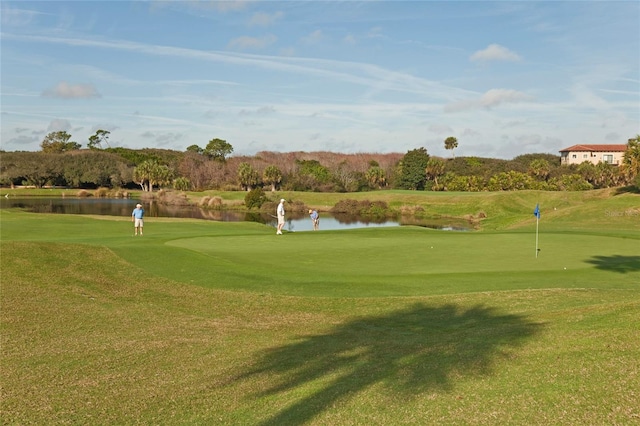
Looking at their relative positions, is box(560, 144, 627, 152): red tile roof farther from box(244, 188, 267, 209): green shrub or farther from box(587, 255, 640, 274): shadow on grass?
box(587, 255, 640, 274): shadow on grass

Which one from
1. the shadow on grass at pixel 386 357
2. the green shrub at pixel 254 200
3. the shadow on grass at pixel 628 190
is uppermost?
the shadow on grass at pixel 628 190

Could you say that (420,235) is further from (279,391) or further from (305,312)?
(279,391)

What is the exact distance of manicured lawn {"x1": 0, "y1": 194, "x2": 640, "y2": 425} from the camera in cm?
788

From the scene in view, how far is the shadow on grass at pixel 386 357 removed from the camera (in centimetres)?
845

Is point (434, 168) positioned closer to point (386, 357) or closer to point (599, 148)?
point (599, 148)

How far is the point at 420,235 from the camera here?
1228 inches

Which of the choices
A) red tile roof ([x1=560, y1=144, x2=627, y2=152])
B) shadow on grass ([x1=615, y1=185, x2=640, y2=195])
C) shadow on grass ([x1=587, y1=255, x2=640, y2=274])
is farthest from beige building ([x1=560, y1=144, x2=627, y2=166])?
shadow on grass ([x1=587, y1=255, x2=640, y2=274])

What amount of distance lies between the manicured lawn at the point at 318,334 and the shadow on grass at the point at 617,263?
0.11 m

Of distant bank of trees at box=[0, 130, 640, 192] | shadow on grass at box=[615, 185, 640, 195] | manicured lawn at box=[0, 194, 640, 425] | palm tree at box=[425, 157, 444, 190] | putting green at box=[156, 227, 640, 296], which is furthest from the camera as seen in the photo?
palm tree at box=[425, 157, 444, 190]

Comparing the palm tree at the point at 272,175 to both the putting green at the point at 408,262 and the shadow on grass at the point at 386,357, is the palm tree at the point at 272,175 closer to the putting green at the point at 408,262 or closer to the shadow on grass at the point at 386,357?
the putting green at the point at 408,262

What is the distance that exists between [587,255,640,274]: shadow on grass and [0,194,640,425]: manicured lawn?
0.35 ft

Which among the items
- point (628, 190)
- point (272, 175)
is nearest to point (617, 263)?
point (628, 190)

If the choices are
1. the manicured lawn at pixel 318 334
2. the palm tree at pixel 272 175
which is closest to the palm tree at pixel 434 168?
the palm tree at pixel 272 175

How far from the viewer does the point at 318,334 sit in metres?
13.0
